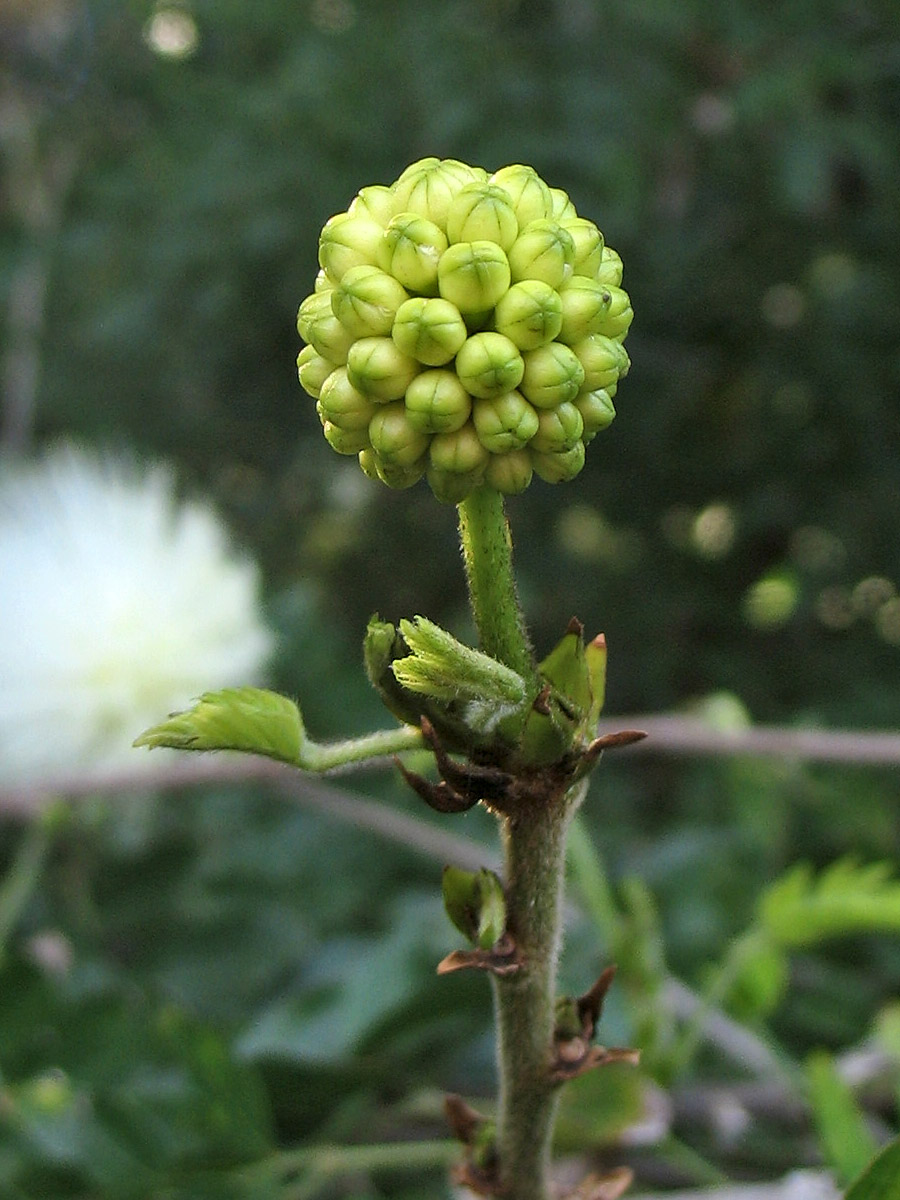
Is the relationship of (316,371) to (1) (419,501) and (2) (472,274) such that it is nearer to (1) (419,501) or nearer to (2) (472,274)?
(2) (472,274)

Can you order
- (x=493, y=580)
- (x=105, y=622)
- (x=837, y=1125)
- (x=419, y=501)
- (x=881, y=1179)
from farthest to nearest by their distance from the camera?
(x=419, y=501)
(x=105, y=622)
(x=837, y=1125)
(x=881, y=1179)
(x=493, y=580)

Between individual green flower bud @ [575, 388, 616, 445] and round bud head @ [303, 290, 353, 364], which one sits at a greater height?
round bud head @ [303, 290, 353, 364]

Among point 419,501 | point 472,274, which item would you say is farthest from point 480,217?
point 419,501

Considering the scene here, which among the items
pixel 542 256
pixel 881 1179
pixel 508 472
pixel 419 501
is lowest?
pixel 881 1179

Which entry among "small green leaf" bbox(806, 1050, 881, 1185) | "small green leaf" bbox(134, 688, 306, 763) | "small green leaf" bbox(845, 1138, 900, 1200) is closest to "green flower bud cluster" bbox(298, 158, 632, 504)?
"small green leaf" bbox(134, 688, 306, 763)

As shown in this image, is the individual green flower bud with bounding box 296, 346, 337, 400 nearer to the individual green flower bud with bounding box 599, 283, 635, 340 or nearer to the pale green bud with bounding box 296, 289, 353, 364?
the pale green bud with bounding box 296, 289, 353, 364

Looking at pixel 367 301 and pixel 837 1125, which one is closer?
pixel 367 301
